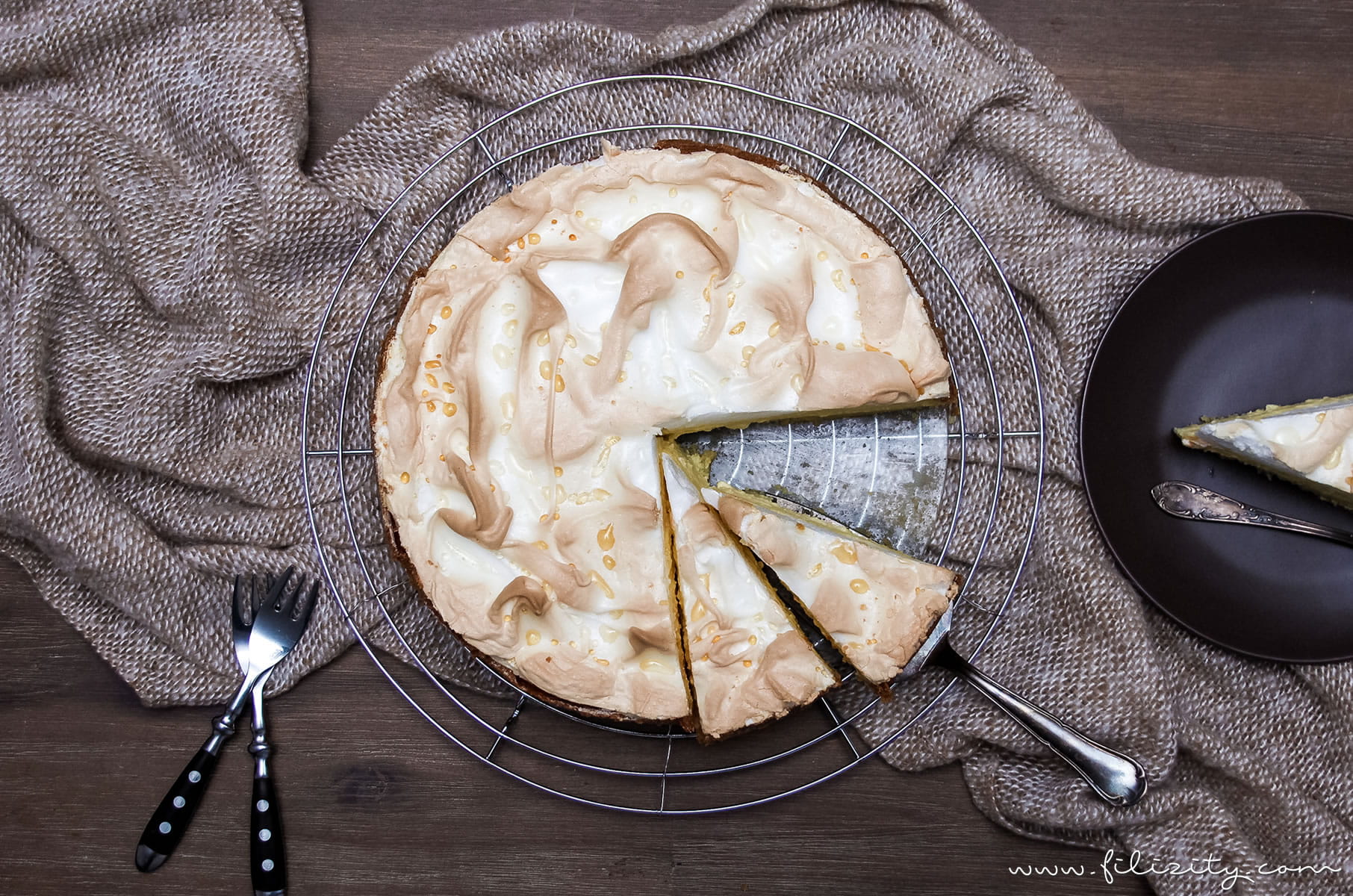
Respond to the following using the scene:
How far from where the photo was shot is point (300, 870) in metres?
3.39

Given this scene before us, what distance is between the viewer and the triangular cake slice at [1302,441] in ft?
10.1

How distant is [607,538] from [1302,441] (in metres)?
2.56

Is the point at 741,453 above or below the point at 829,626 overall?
above

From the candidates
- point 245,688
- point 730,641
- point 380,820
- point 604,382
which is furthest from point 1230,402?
point 245,688

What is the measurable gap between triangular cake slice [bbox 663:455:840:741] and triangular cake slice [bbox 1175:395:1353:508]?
171cm

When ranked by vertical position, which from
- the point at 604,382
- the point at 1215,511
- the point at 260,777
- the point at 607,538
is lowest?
the point at 260,777

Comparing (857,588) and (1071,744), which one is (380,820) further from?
(1071,744)

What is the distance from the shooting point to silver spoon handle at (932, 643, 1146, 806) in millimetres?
3066

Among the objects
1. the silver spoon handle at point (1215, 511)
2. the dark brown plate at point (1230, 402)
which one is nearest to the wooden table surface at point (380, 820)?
the dark brown plate at point (1230, 402)

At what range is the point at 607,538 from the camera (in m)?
2.84

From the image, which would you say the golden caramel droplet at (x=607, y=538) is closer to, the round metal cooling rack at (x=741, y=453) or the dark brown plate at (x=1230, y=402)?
the round metal cooling rack at (x=741, y=453)

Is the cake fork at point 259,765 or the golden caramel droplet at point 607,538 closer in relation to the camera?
the golden caramel droplet at point 607,538

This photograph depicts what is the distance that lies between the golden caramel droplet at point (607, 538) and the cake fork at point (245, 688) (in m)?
1.30

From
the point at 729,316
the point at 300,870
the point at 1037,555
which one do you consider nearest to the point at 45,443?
the point at 300,870
